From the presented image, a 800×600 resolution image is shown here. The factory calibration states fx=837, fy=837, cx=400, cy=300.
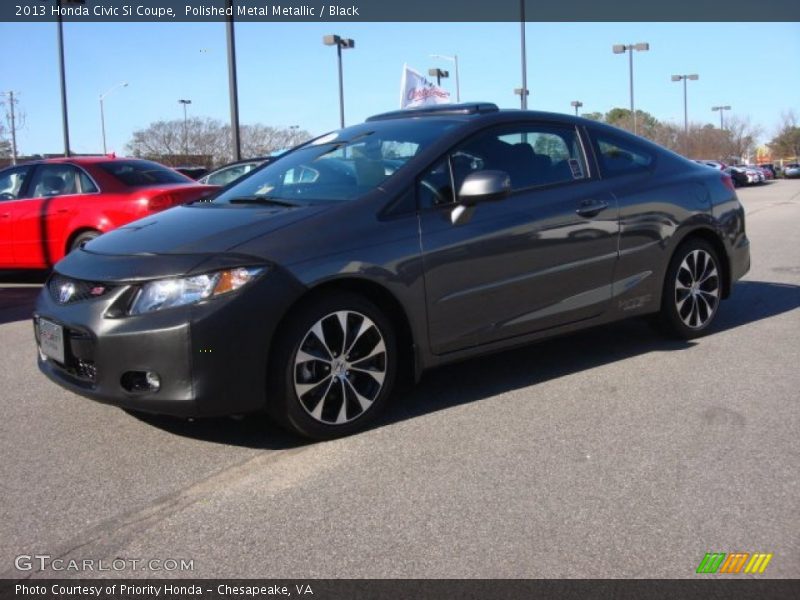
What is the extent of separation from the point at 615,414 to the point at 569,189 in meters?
1.48

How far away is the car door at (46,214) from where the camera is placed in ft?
30.7

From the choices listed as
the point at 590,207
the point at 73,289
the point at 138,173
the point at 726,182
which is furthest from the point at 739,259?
the point at 138,173

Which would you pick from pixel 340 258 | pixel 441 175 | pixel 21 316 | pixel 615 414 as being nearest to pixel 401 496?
pixel 340 258

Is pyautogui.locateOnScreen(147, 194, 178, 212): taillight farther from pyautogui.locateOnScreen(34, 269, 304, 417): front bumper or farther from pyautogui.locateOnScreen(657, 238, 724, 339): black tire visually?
pyautogui.locateOnScreen(657, 238, 724, 339): black tire

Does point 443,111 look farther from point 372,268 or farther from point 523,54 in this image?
point 523,54

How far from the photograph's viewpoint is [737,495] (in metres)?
3.36

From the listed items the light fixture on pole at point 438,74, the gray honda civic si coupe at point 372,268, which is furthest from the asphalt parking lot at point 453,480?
the light fixture on pole at point 438,74

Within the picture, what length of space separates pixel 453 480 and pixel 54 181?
7.74 metres

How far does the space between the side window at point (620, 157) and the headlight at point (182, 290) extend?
278cm

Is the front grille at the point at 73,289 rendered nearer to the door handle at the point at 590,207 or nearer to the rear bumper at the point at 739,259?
the door handle at the point at 590,207

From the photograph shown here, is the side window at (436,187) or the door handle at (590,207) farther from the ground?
the side window at (436,187)

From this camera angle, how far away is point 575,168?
17.3 feet

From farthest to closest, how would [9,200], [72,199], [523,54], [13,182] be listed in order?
[523,54]
[13,182]
[9,200]
[72,199]
